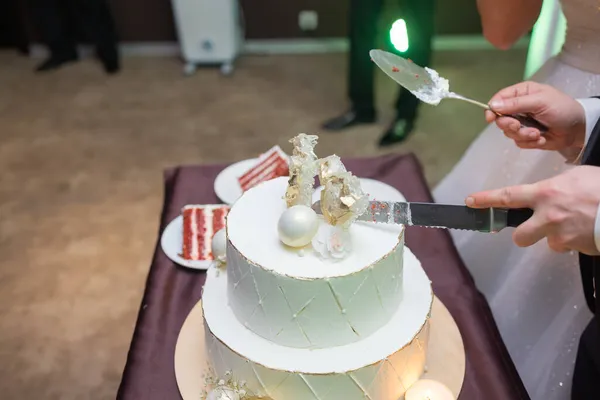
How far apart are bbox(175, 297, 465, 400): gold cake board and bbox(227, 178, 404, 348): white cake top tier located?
0.54 ft

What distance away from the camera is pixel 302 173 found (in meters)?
1.10

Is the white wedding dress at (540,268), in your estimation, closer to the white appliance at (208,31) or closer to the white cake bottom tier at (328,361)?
the white cake bottom tier at (328,361)

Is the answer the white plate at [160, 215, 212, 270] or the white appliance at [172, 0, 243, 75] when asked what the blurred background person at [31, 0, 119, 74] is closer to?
the white appliance at [172, 0, 243, 75]

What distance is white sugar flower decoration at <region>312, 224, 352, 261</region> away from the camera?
105cm

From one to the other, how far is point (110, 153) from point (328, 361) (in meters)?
2.24

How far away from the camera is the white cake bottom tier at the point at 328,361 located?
1052 mm

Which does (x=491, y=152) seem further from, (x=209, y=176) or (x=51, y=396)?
(x=51, y=396)

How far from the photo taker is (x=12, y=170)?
9.52ft

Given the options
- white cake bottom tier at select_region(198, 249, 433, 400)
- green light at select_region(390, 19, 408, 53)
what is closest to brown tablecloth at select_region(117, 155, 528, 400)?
white cake bottom tier at select_region(198, 249, 433, 400)

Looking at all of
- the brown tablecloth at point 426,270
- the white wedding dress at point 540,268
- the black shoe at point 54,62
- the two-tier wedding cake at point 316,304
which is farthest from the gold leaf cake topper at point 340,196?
the black shoe at point 54,62

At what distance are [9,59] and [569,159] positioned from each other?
3571 millimetres

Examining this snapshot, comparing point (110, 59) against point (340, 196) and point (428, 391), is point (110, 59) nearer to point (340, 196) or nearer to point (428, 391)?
point (340, 196)

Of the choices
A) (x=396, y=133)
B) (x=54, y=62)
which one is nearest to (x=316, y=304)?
(x=396, y=133)

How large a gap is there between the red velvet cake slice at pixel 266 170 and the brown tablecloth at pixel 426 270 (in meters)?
0.11
